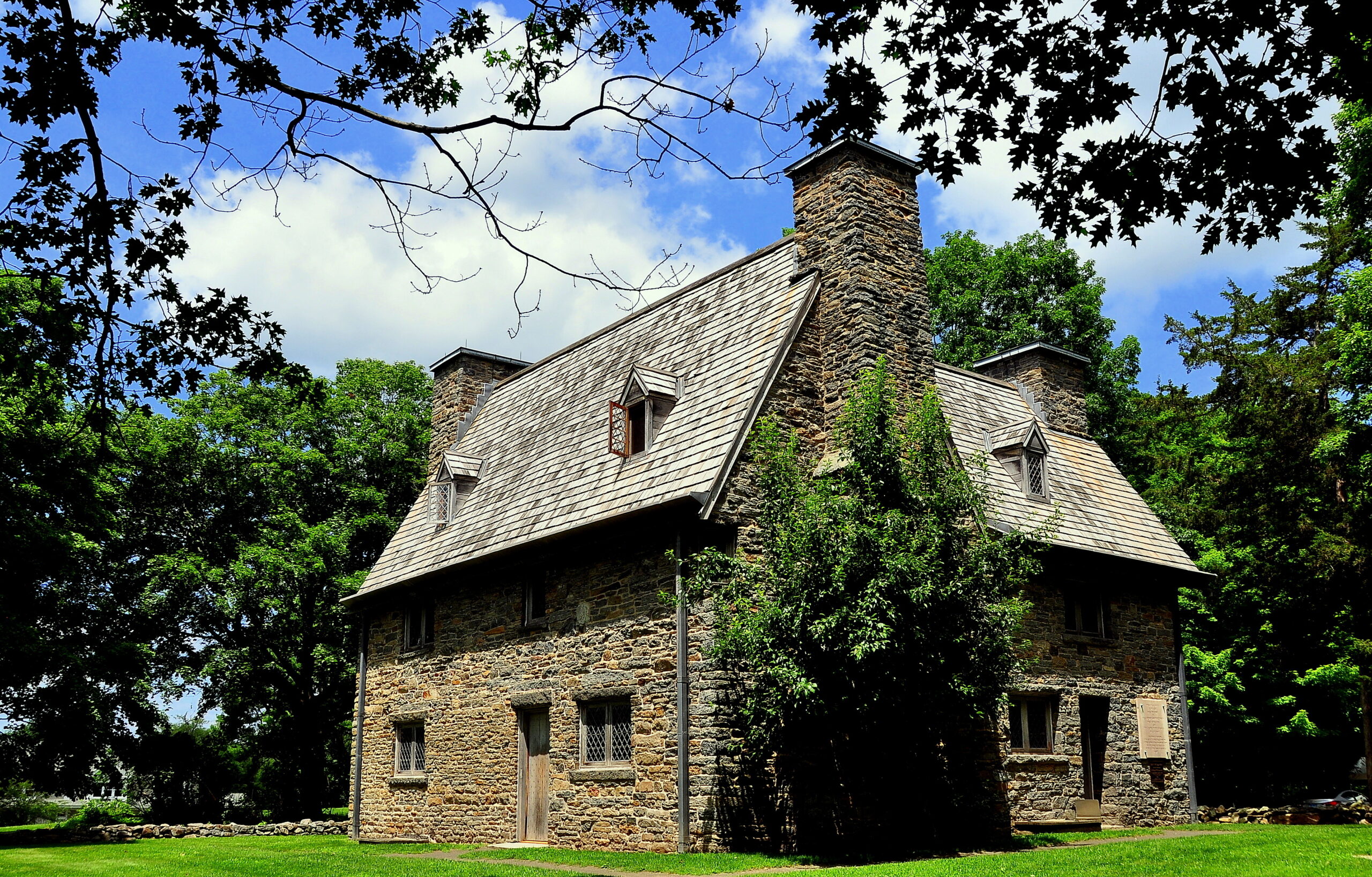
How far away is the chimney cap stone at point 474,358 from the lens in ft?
88.5

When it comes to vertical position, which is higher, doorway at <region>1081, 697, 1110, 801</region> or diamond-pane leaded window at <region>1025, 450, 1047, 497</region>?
diamond-pane leaded window at <region>1025, 450, 1047, 497</region>

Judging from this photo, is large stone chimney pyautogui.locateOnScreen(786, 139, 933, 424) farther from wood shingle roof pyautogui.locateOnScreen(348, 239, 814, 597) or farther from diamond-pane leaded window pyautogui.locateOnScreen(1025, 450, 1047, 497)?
diamond-pane leaded window pyautogui.locateOnScreen(1025, 450, 1047, 497)

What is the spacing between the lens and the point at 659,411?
17953mm

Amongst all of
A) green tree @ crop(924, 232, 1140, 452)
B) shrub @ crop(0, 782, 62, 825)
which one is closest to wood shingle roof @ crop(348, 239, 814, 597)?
green tree @ crop(924, 232, 1140, 452)

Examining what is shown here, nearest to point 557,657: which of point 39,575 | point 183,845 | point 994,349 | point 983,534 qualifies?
point 983,534

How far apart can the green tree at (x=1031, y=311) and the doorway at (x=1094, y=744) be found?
17185mm

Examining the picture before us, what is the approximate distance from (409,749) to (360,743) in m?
2.18

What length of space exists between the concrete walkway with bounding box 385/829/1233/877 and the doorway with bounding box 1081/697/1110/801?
131 centimetres

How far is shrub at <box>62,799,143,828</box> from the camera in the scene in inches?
1181

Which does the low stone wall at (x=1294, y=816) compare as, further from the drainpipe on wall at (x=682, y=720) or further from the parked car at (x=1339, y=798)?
the drainpipe on wall at (x=682, y=720)

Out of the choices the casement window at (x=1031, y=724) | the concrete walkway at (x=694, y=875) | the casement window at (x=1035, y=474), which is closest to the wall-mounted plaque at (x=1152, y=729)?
the concrete walkway at (x=694, y=875)

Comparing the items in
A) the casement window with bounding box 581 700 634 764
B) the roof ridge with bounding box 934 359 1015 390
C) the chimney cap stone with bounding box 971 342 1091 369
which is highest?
the chimney cap stone with bounding box 971 342 1091 369

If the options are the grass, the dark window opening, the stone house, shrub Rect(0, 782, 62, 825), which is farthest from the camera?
shrub Rect(0, 782, 62, 825)

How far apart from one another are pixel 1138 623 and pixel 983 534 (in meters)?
7.67
